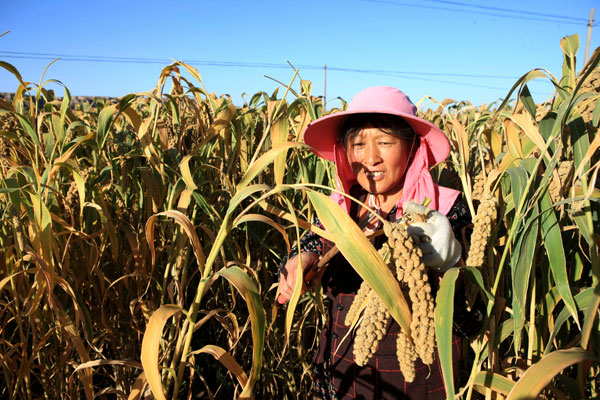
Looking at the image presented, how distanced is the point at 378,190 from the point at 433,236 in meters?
0.47

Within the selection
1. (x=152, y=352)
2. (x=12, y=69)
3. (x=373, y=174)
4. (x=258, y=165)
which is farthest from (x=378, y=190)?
(x=12, y=69)

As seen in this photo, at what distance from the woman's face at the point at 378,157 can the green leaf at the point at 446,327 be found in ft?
1.68

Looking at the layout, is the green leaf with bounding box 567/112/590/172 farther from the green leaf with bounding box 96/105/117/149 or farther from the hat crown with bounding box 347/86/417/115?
the green leaf with bounding box 96/105/117/149

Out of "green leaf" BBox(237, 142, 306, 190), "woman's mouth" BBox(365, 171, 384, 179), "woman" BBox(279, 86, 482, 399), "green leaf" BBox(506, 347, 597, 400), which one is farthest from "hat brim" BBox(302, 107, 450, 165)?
"green leaf" BBox(506, 347, 597, 400)

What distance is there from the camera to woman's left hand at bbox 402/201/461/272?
721mm

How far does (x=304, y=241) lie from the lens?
4.29ft

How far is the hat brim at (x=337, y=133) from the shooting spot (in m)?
1.13

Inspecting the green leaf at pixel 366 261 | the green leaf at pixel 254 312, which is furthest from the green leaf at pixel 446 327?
the green leaf at pixel 254 312

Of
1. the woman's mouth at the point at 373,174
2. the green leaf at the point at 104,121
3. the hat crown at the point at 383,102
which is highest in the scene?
the hat crown at the point at 383,102

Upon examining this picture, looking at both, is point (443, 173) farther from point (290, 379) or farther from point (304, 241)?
point (290, 379)

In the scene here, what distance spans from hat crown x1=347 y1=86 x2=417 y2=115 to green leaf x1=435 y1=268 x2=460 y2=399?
54 centimetres

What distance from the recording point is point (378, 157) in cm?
114

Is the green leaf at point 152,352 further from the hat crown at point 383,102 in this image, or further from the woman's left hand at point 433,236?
the hat crown at point 383,102

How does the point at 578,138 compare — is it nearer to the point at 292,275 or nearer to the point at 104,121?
the point at 292,275
